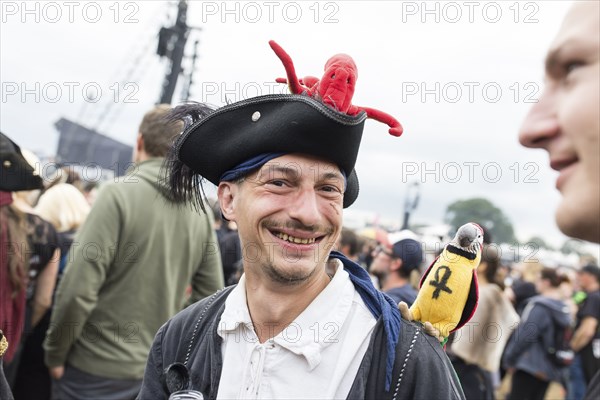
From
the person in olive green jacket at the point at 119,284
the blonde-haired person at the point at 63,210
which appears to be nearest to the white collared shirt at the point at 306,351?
the person in olive green jacket at the point at 119,284

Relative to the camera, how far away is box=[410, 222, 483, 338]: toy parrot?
175cm

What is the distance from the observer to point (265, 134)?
1.86m

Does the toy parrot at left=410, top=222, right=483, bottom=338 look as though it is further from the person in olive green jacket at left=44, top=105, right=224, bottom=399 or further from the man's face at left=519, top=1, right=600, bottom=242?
the person in olive green jacket at left=44, top=105, right=224, bottom=399

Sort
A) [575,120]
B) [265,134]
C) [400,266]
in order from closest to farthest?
[575,120], [265,134], [400,266]

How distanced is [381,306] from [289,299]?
30cm

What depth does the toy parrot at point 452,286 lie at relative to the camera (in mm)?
1752

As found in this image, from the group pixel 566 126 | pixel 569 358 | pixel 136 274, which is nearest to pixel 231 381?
pixel 566 126

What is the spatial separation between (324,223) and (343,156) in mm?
216

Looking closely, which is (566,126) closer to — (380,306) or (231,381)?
(380,306)

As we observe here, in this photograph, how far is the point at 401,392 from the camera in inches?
62.4

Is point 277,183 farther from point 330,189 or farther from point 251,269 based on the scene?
point 251,269

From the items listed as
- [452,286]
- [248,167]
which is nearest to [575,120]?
[452,286]

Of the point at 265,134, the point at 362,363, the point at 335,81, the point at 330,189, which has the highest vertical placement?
the point at 335,81

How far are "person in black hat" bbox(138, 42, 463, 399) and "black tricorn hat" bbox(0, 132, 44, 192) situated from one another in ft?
4.18
